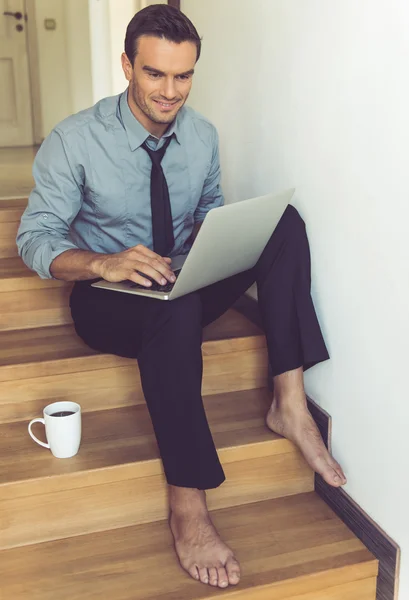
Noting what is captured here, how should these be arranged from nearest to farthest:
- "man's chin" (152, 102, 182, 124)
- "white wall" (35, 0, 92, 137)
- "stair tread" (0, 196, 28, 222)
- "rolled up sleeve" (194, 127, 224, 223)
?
"man's chin" (152, 102, 182, 124) < "rolled up sleeve" (194, 127, 224, 223) < "stair tread" (0, 196, 28, 222) < "white wall" (35, 0, 92, 137)

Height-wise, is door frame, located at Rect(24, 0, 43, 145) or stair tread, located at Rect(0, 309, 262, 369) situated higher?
door frame, located at Rect(24, 0, 43, 145)

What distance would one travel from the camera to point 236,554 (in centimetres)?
138

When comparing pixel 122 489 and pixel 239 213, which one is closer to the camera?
pixel 239 213

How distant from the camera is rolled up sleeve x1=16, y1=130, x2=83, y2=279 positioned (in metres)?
1.50

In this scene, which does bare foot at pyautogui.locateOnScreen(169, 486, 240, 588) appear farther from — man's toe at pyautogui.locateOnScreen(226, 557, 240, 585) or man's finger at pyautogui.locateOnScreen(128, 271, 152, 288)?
man's finger at pyautogui.locateOnScreen(128, 271, 152, 288)

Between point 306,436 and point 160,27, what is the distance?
0.97 meters

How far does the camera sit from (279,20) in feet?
5.37

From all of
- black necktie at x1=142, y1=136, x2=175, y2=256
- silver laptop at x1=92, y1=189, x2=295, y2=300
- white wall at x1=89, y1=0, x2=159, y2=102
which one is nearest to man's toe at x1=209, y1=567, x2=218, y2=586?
silver laptop at x1=92, y1=189, x2=295, y2=300

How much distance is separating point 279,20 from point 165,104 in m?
0.37

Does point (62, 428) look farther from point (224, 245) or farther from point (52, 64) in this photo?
point (52, 64)

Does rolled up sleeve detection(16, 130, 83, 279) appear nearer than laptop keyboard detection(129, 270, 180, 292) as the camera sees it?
No

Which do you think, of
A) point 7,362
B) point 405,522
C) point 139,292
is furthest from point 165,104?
point 405,522

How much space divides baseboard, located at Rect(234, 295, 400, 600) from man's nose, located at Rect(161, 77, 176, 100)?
2.60 feet

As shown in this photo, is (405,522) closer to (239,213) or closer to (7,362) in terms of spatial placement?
(239,213)
